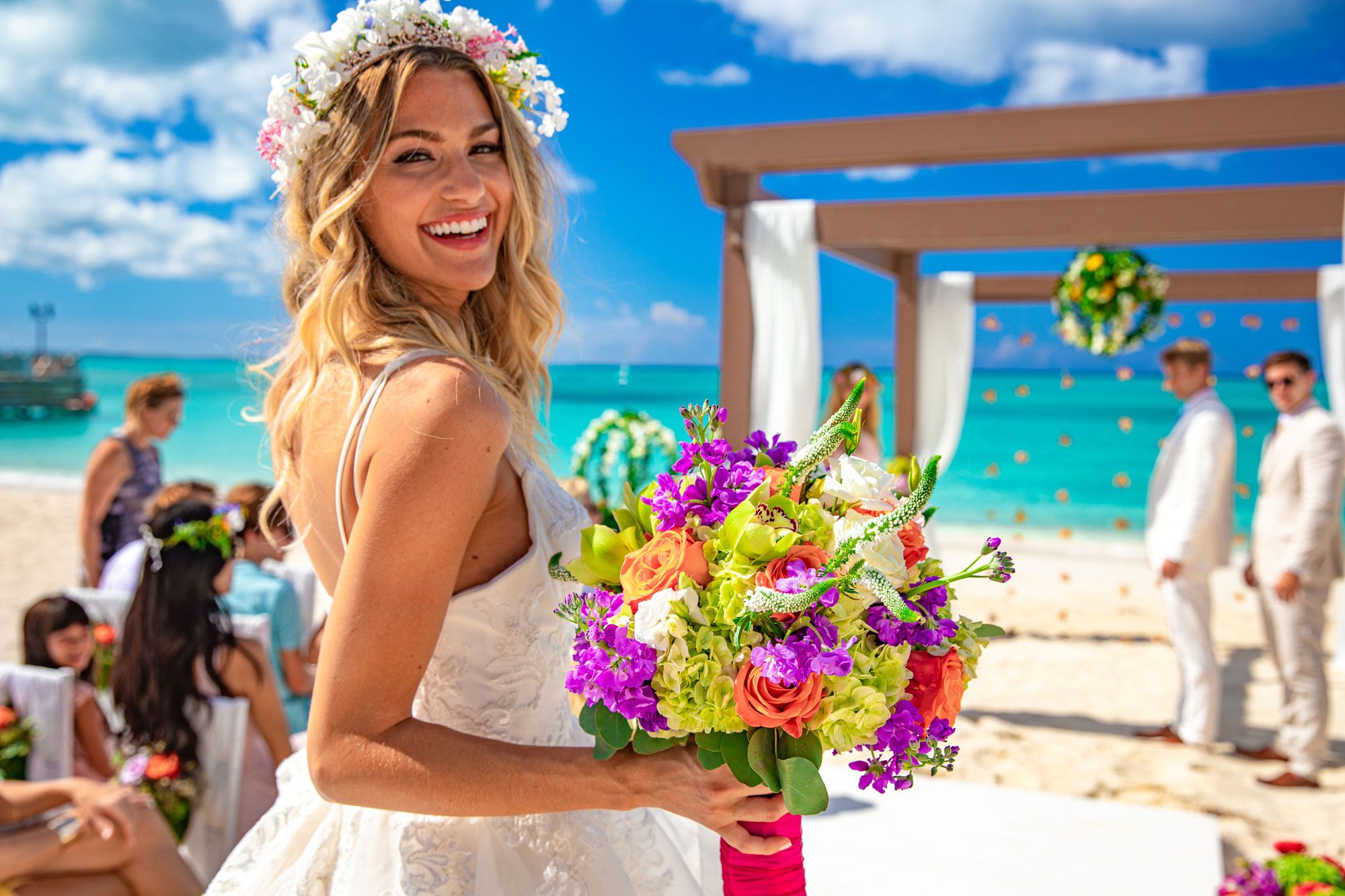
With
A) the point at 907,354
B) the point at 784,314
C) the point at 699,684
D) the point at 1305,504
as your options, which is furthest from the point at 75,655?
the point at 907,354

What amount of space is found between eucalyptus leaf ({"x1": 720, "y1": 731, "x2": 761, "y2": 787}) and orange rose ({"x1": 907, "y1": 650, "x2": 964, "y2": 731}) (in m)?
0.21

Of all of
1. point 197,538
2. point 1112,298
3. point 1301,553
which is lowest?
point 1301,553

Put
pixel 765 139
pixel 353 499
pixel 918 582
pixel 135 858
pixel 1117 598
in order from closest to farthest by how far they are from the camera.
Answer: pixel 918 582, pixel 353 499, pixel 135 858, pixel 765 139, pixel 1117 598

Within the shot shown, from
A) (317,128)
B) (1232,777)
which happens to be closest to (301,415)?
(317,128)

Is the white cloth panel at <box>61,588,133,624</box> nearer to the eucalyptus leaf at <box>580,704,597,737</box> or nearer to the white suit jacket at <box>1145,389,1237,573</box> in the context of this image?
the eucalyptus leaf at <box>580,704,597,737</box>

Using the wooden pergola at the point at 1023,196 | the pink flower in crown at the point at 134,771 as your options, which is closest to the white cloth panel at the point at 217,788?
the pink flower in crown at the point at 134,771

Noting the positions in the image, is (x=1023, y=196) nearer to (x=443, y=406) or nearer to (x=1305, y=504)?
(x=1305, y=504)

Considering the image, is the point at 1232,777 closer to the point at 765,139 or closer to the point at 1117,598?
the point at 765,139

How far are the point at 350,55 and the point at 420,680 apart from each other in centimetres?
101

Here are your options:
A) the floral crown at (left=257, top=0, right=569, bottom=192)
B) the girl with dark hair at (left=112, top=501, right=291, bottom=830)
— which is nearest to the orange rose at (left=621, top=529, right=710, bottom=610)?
the floral crown at (left=257, top=0, right=569, bottom=192)

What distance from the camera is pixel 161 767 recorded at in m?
3.27

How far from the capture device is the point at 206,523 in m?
3.73

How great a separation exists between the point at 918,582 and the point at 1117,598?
37.6 ft

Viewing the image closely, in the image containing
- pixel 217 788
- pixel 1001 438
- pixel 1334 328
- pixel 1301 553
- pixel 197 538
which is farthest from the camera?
pixel 1001 438
